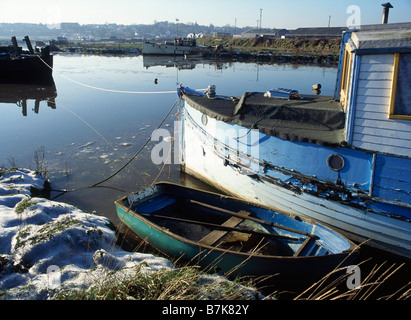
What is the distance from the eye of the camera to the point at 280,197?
26.0 ft

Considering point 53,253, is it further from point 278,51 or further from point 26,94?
point 278,51

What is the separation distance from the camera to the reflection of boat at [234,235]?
5.67 m

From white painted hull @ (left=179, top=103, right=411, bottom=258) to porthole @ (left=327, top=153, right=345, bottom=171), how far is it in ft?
2.46

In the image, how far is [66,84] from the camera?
2998 centimetres

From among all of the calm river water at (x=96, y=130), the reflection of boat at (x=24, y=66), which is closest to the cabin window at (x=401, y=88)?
the calm river water at (x=96, y=130)

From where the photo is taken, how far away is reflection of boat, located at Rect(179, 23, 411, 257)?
→ 598cm

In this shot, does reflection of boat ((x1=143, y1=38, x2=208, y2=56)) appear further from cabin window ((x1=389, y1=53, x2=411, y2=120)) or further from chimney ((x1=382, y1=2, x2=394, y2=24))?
cabin window ((x1=389, y1=53, x2=411, y2=120))

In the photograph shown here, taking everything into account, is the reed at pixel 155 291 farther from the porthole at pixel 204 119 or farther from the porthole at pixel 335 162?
the porthole at pixel 204 119

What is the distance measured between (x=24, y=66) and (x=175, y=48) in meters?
34.7

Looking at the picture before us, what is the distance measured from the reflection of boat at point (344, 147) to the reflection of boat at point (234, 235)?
31.8 inches

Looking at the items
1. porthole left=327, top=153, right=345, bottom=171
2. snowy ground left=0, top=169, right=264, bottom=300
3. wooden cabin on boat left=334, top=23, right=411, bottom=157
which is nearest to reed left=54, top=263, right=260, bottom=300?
snowy ground left=0, top=169, right=264, bottom=300

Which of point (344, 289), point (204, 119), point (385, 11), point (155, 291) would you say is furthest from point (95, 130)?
point (344, 289)

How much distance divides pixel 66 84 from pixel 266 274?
95.8 ft
